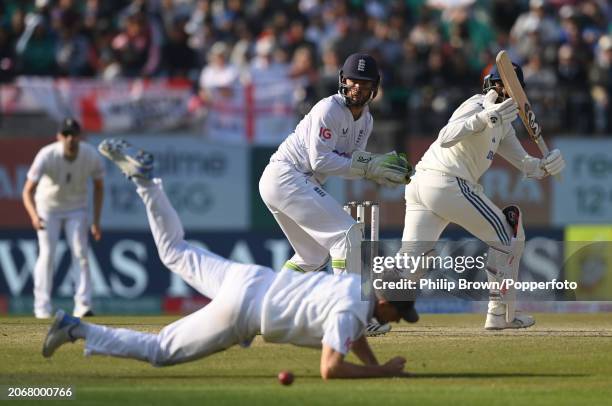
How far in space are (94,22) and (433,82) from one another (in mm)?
5210

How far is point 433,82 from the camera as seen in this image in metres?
19.9

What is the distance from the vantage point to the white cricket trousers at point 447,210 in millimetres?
11336

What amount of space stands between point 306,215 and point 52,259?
575 cm

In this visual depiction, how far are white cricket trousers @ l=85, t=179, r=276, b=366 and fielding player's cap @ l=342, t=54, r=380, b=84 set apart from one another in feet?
8.28

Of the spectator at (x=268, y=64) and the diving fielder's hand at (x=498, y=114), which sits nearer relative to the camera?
the diving fielder's hand at (x=498, y=114)

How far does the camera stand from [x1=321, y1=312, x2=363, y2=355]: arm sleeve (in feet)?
27.6

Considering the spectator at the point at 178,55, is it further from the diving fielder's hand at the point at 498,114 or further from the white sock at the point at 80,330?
the white sock at the point at 80,330

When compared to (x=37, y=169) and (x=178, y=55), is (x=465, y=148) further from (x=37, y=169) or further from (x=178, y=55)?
(x=178, y=55)

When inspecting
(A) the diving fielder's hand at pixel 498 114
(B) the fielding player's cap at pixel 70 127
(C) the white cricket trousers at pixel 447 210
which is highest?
(A) the diving fielder's hand at pixel 498 114

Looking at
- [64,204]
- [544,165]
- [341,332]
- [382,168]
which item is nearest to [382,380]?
[341,332]

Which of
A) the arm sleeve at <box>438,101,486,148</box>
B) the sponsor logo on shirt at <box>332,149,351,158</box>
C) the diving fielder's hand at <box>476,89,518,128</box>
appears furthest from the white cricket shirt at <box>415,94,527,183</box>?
the sponsor logo on shirt at <box>332,149,351,158</box>

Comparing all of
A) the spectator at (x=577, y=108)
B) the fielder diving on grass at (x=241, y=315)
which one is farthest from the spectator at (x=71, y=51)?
the fielder diving on grass at (x=241, y=315)

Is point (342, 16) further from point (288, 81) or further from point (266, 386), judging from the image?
point (266, 386)

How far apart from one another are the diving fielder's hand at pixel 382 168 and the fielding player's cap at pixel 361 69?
0.64 m
